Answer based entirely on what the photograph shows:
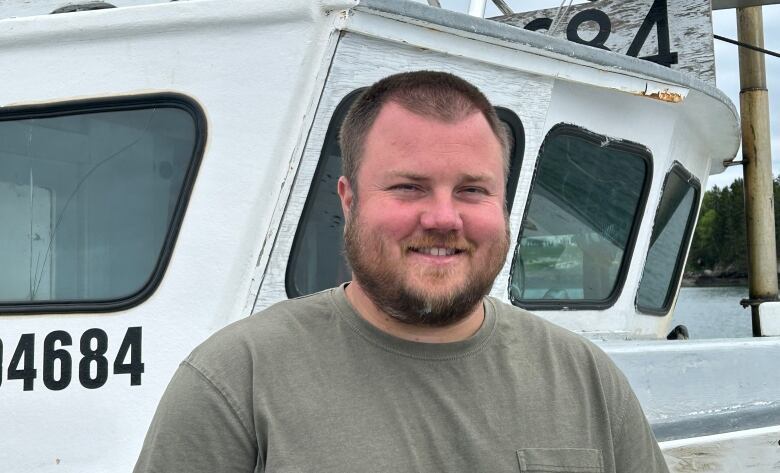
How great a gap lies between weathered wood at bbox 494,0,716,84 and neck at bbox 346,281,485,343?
2657 millimetres

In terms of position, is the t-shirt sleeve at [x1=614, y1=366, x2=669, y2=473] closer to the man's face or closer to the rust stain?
the man's face

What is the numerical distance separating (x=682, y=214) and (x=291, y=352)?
3.32 m

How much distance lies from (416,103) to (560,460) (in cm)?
64

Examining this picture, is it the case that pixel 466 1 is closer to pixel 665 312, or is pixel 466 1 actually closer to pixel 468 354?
pixel 665 312

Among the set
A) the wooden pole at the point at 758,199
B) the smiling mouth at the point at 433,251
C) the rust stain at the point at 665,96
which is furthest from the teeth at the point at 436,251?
the wooden pole at the point at 758,199

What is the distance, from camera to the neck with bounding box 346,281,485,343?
1.53 meters

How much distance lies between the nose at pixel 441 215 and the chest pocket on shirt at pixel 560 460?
382 mm

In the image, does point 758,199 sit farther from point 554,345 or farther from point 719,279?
point 719,279

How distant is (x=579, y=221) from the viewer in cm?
350

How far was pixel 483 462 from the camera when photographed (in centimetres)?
145

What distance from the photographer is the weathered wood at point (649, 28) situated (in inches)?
156

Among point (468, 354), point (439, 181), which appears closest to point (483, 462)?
point (468, 354)

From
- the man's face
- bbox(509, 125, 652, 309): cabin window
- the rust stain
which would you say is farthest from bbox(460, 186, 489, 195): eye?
the rust stain

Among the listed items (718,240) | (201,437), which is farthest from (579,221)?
(718,240)
